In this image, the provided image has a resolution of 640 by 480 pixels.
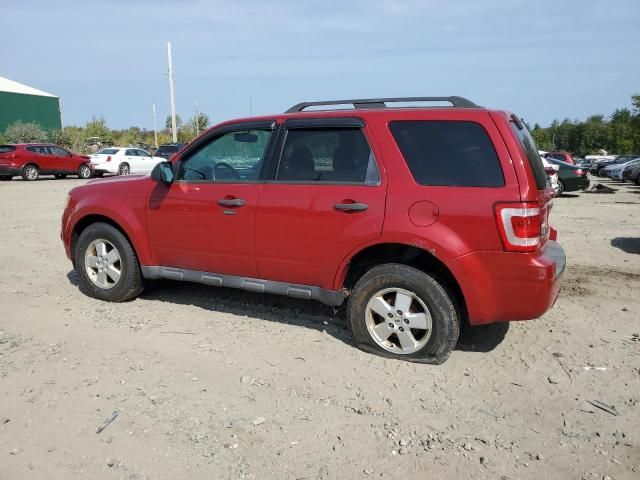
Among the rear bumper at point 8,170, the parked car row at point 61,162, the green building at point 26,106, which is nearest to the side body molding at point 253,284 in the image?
the parked car row at point 61,162

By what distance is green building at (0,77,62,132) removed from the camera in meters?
51.9

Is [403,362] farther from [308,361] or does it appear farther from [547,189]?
[547,189]

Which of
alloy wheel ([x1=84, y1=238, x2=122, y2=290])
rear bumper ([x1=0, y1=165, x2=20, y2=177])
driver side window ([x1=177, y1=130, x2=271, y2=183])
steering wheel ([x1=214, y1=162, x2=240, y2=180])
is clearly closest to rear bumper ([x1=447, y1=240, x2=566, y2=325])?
driver side window ([x1=177, y1=130, x2=271, y2=183])

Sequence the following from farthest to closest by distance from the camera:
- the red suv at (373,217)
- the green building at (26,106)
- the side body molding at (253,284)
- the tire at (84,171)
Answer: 1. the green building at (26,106)
2. the tire at (84,171)
3. the side body molding at (253,284)
4. the red suv at (373,217)

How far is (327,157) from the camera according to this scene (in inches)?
169

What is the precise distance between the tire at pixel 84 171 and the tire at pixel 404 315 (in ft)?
79.0

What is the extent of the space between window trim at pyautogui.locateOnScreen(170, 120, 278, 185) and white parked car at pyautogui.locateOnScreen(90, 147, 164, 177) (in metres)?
21.6

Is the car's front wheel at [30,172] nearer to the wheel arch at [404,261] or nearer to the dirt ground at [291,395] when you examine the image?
the dirt ground at [291,395]

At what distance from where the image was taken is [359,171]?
4117mm

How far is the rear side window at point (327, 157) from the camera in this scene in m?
4.11

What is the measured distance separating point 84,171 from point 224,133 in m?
23.1

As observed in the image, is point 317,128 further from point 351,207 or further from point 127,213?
point 127,213

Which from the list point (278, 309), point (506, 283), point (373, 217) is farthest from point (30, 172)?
Answer: point (506, 283)

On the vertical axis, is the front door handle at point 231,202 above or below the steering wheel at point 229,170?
below
